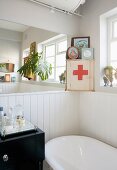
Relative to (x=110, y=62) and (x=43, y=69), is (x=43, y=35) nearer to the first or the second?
(x=43, y=69)

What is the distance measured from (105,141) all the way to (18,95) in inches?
49.2

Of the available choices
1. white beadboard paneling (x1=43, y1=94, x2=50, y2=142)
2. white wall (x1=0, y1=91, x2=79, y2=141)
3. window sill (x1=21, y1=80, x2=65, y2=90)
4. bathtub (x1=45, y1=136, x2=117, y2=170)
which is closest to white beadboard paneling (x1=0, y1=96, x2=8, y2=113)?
white wall (x1=0, y1=91, x2=79, y2=141)

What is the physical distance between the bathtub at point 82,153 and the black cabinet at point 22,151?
319 millimetres

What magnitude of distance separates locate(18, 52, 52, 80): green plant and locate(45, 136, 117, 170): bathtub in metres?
0.87

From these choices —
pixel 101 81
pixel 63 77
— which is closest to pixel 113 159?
pixel 101 81

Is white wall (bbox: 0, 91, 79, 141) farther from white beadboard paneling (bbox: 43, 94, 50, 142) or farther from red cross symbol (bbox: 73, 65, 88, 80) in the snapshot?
red cross symbol (bbox: 73, 65, 88, 80)

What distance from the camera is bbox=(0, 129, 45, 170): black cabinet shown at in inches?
46.1

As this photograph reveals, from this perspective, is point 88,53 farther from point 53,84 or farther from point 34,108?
point 34,108

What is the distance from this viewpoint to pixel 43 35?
6.53ft

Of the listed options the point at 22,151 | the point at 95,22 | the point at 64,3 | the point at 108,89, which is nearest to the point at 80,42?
the point at 95,22

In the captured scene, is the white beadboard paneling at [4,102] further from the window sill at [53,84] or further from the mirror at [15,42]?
the window sill at [53,84]

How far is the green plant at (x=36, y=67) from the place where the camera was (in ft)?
6.07

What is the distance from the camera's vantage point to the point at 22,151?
4.06 ft

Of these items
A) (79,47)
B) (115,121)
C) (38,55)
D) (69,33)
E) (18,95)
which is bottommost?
(115,121)
